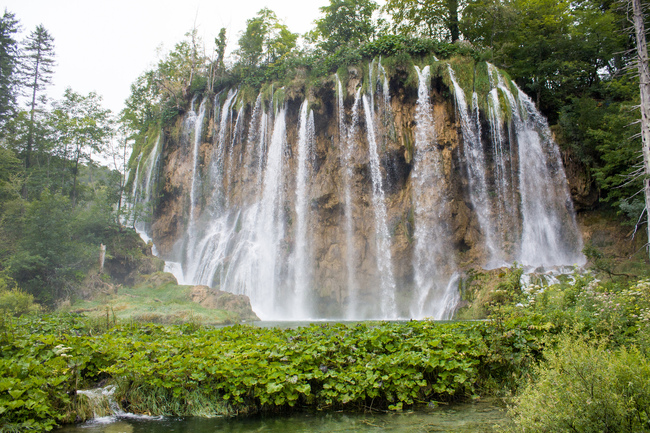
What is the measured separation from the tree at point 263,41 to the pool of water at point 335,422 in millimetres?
33921

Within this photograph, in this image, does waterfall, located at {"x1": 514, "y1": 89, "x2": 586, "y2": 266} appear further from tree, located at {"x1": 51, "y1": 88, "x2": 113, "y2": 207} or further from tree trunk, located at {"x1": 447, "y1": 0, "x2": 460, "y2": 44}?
tree, located at {"x1": 51, "y1": 88, "x2": 113, "y2": 207}

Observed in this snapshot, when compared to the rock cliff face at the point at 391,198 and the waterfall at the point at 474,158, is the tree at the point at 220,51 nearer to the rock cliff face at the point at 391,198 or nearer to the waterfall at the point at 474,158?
the rock cliff face at the point at 391,198

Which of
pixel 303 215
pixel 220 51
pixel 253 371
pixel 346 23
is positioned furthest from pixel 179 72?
pixel 253 371

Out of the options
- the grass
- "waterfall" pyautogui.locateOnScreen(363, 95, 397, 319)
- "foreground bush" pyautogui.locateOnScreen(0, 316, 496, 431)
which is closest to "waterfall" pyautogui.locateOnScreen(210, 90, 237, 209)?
the grass

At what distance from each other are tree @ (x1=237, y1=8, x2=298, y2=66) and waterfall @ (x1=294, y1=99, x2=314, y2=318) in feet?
39.2

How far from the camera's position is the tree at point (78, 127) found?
102 feet

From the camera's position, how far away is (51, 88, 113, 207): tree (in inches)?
1219

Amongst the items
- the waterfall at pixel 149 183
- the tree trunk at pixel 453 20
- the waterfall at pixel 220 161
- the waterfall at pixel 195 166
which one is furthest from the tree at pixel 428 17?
the waterfall at pixel 149 183

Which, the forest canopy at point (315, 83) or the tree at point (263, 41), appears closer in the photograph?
the forest canopy at point (315, 83)

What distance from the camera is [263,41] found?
118 feet

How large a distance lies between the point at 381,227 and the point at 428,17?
57.0 feet

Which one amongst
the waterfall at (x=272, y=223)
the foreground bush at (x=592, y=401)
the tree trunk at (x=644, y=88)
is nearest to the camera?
the foreground bush at (x=592, y=401)

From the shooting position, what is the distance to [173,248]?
3155 cm

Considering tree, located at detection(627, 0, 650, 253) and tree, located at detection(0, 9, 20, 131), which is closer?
tree, located at detection(627, 0, 650, 253)
